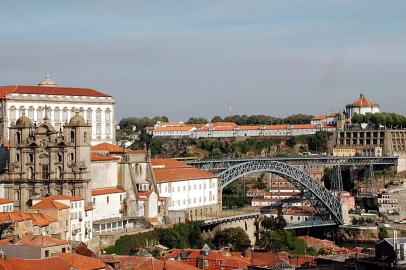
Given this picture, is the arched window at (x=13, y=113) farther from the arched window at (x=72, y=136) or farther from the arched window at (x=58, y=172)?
the arched window at (x=72, y=136)

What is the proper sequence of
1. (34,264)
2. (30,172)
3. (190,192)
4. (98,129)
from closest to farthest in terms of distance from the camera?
(34,264) < (30,172) < (190,192) < (98,129)

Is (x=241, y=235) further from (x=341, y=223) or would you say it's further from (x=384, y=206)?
(x=384, y=206)

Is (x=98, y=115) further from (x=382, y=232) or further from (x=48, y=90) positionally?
(x=382, y=232)

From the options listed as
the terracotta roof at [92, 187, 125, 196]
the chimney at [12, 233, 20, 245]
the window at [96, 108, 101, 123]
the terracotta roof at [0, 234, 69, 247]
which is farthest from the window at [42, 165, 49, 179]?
the window at [96, 108, 101, 123]

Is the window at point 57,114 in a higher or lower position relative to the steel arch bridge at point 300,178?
higher

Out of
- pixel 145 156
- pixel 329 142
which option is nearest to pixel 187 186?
pixel 145 156

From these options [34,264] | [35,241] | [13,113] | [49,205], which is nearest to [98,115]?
[13,113]

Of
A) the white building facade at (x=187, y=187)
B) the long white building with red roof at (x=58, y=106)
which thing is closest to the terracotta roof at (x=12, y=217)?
the white building facade at (x=187, y=187)
